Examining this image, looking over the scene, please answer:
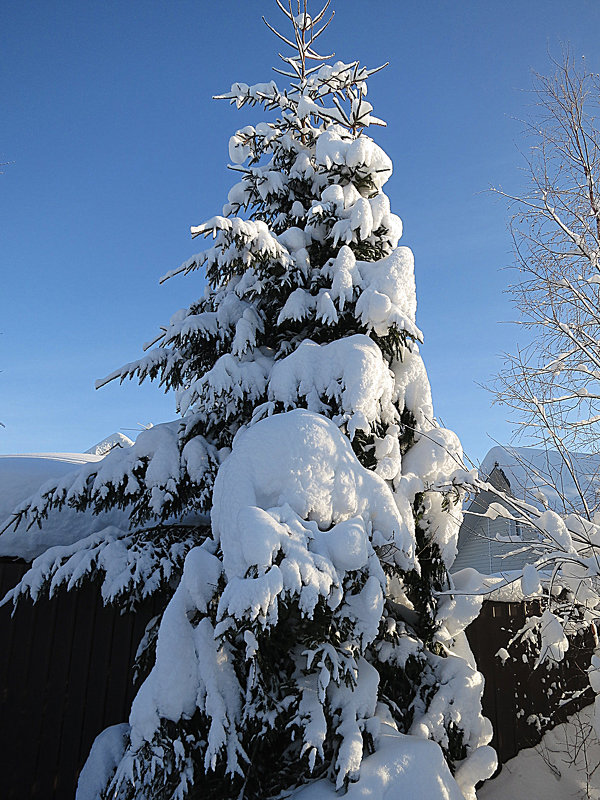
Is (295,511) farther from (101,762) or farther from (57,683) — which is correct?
(57,683)

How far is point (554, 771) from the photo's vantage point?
4.86 m

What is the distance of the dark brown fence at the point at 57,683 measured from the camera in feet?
12.5

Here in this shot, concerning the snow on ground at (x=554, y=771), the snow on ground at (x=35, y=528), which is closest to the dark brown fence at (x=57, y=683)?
the snow on ground at (x=35, y=528)

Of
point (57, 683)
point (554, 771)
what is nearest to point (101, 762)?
point (57, 683)

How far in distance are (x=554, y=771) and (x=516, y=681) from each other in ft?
2.36

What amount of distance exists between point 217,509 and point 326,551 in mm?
673

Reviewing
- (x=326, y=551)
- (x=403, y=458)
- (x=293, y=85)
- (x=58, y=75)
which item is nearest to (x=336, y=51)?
(x=293, y=85)

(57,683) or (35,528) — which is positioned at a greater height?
(35,528)

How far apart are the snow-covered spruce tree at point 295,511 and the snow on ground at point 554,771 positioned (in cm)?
185

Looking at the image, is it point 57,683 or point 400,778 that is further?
point 57,683

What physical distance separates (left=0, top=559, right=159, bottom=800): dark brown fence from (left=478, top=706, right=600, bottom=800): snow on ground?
313cm

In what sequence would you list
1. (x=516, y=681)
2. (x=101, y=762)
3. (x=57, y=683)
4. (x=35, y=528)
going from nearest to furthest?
(x=101, y=762) < (x=57, y=683) < (x=35, y=528) < (x=516, y=681)

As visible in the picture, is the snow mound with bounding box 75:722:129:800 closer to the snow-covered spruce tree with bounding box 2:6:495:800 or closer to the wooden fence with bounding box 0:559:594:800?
the snow-covered spruce tree with bounding box 2:6:495:800

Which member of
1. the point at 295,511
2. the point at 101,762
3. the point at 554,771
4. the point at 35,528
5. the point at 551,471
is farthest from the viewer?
the point at 551,471
